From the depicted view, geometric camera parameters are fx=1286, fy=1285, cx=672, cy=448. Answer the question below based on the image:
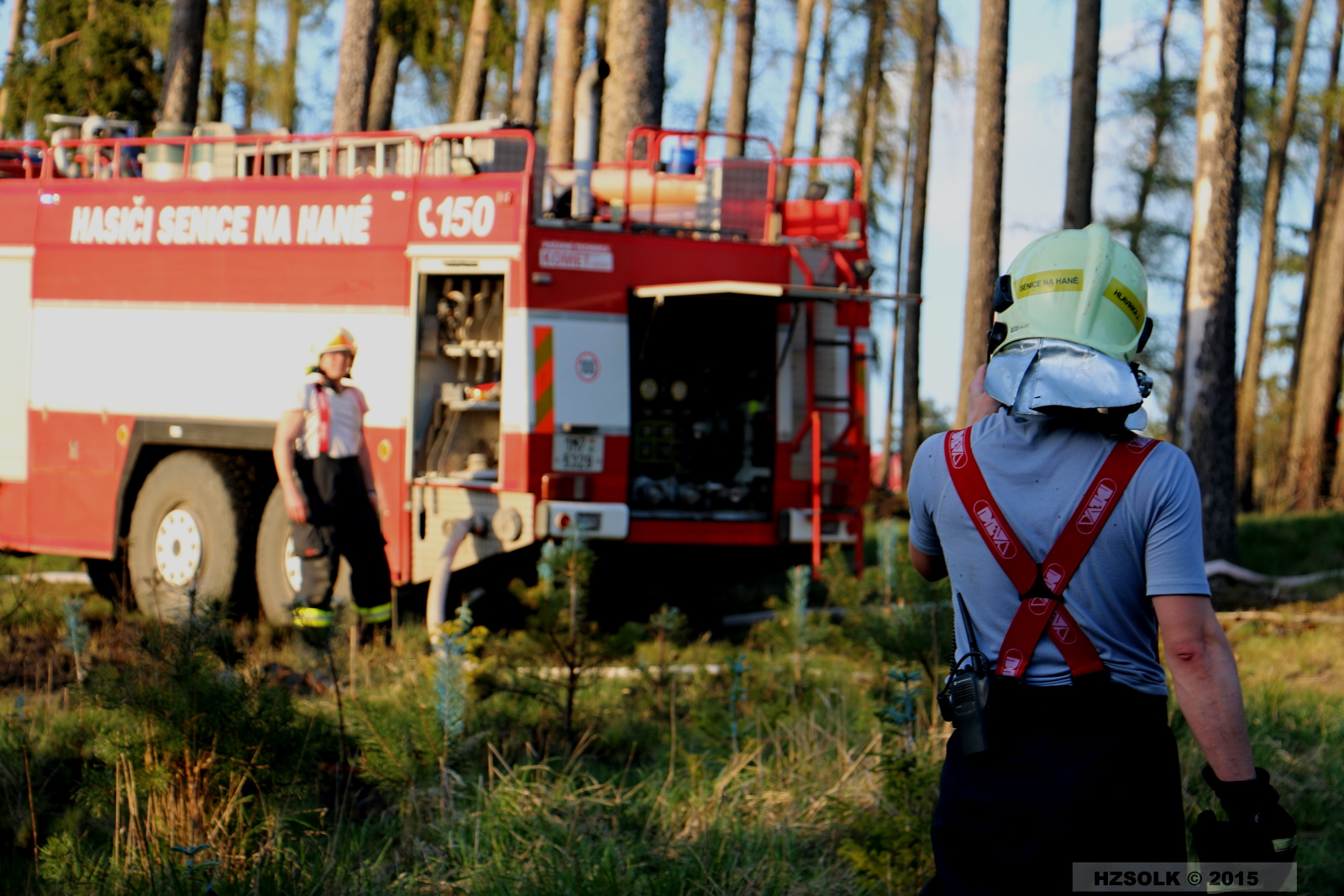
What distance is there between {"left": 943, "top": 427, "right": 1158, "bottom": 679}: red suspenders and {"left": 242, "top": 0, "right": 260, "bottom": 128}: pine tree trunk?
2352cm

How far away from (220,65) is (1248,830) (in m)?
24.4

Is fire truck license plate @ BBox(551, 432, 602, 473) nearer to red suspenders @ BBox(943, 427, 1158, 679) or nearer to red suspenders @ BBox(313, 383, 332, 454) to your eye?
red suspenders @ BBox(313, 383, 332, 454)

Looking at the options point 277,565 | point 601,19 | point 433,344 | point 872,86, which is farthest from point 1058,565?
point 872,86

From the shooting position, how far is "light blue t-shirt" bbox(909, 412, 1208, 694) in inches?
84.3

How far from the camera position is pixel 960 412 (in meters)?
10.3

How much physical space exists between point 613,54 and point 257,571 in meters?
5.24

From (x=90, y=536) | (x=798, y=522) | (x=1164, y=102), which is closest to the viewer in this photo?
(x=798, y=522)

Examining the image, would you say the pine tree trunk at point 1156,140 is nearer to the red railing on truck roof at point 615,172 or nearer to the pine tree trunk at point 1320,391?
the pine tree trunk at point 1320,391

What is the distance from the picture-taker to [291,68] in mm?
25469

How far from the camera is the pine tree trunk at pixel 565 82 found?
44.1 ft

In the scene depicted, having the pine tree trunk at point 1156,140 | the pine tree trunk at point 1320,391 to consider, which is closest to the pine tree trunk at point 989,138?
the pine tree trunk at point 1320,391

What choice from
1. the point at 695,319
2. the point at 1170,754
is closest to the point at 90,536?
the point at 695,319

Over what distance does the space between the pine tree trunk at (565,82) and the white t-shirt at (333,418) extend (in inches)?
262

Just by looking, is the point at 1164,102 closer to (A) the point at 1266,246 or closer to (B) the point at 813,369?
(A) the point at 1266,246
